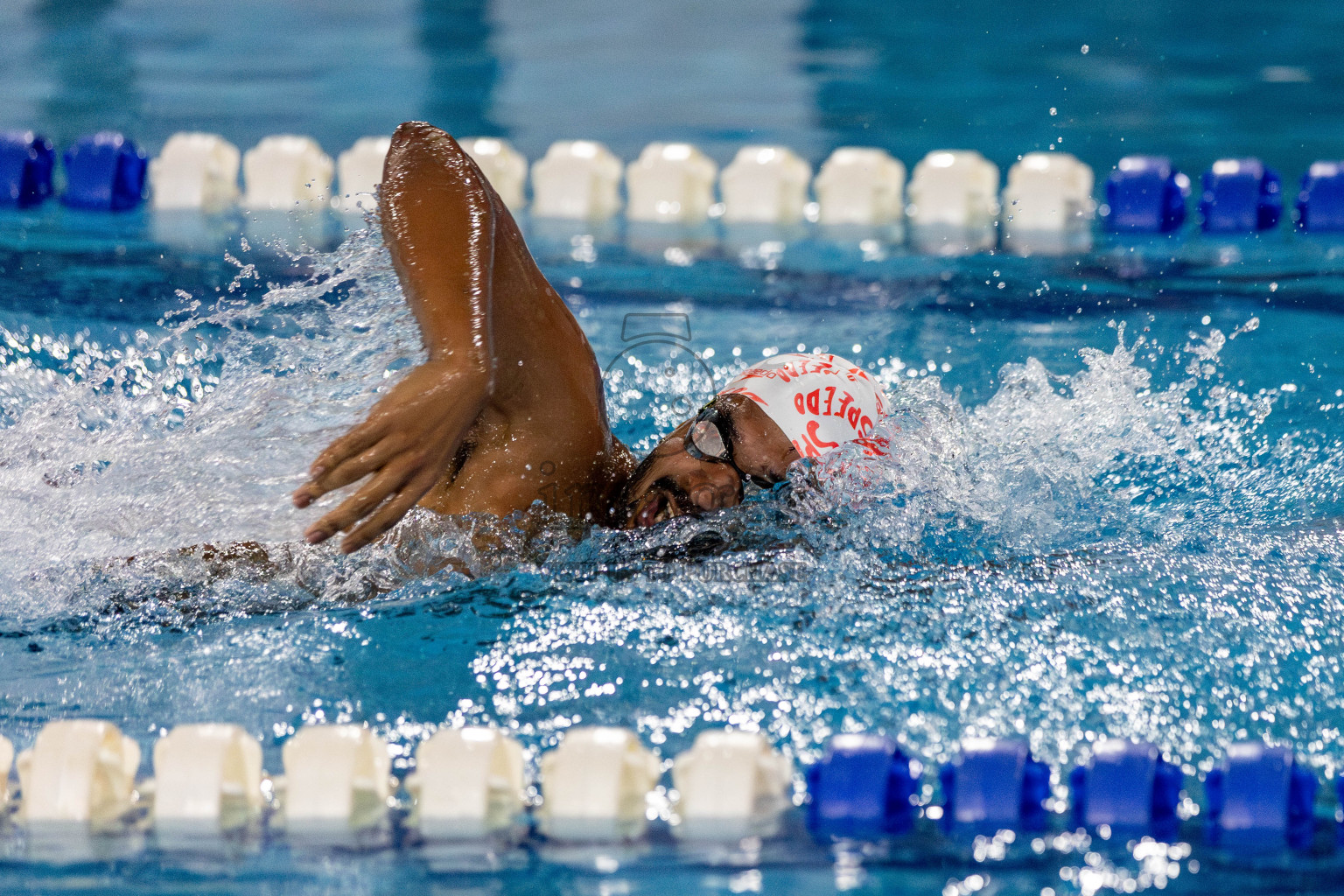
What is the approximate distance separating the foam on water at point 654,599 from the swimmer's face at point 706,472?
0.04m

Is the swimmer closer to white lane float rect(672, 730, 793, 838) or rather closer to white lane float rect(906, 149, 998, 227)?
white lane float rect(672, 730, 793, 838)

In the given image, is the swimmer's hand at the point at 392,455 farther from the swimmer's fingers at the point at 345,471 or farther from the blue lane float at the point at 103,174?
the blue lane float at the point at 103,174

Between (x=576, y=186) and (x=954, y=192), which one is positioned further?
(x=576, y=186)

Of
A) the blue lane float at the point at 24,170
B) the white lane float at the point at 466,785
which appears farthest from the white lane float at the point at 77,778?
the blue lane float at the point at 24,170

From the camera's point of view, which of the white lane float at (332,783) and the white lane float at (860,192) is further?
the white lane float at (860,192)

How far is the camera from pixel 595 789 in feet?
6.38

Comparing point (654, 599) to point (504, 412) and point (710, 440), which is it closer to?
point (710, 440)

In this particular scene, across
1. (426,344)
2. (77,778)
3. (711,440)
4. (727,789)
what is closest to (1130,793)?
(727,789)

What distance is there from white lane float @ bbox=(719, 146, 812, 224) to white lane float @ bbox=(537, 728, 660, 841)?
3014 mm

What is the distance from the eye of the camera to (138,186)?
483 cm

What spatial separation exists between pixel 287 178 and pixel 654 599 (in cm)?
291

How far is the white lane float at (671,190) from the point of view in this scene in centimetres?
475

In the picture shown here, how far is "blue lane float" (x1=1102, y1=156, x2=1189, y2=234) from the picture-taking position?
14.9 ft

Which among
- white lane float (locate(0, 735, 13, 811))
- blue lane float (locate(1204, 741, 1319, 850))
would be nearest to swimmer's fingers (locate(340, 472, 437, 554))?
white lane float (locate(0, 735, 13, 811))
